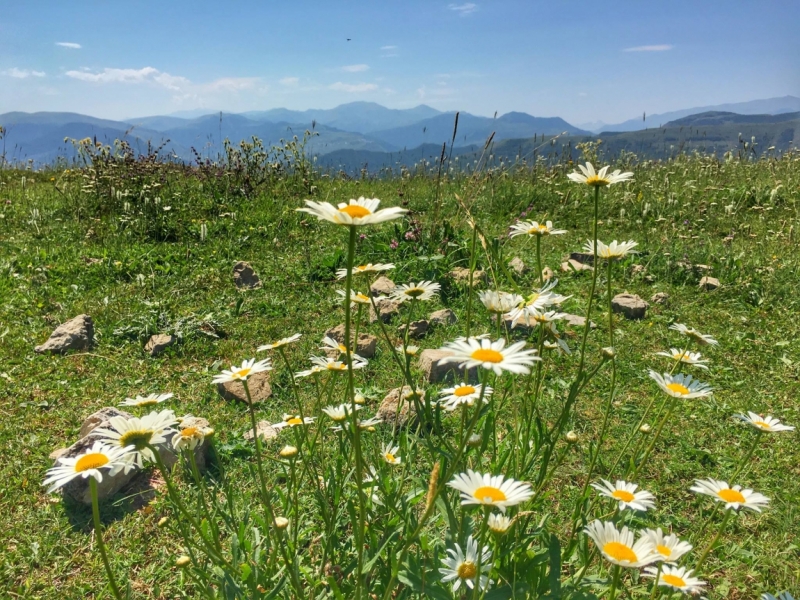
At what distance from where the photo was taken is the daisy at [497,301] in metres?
1.26

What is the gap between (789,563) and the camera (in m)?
1.81

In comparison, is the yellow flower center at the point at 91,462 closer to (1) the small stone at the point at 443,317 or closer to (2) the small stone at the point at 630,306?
(1) the small stone at the point at 443,317

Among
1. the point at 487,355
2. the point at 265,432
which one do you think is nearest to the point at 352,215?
the point at 487,355

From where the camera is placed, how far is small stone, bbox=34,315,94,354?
3297mm

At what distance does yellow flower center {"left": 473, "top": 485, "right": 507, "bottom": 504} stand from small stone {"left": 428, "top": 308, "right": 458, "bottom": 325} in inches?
107

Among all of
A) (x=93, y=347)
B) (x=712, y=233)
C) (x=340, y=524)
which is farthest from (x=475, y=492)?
(x=712, y=233)

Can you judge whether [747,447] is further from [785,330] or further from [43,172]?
[43,172]

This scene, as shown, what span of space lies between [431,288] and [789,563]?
1613 mm

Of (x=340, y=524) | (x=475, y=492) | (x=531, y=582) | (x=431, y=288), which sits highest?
(x=431, y=288)

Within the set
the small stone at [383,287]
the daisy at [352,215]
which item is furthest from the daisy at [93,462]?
the small stone at [383,287]

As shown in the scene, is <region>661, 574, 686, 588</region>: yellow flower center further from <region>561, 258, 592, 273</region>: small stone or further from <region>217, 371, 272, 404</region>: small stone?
<region>561, 258, 592, 273</region>: small stone

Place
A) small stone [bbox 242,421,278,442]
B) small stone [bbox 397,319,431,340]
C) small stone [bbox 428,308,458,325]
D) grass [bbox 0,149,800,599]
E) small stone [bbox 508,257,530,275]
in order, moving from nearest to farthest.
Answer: grass [bbox 0,149,800,599]
small stone [bbox 242,421,278,442]
small stone [bbox 397,319,431,340]
small stone [bbox 428,308,458,325]
small stone [bbox 508,257,530,275]

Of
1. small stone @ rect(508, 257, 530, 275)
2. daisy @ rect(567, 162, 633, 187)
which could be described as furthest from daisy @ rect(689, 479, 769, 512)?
small stone @ rect(508, 257, 530, 275)

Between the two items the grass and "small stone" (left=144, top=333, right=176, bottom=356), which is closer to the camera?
the grass
